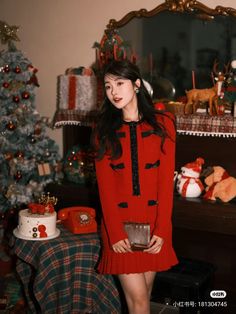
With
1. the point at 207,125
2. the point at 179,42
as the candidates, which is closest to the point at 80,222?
the point at 207,125

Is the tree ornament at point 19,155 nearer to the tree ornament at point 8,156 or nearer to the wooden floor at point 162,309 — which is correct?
the tree ornament at point 8,156

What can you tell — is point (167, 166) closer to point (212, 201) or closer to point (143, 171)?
point (143, 171)

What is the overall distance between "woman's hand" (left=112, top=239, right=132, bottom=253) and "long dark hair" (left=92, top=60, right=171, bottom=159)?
1.46ft

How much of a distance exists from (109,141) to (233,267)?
1.93 m

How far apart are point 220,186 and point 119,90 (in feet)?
5.81

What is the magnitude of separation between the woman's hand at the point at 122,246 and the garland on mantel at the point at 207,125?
1.74 metres

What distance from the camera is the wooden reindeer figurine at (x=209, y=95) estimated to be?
12.6 feet

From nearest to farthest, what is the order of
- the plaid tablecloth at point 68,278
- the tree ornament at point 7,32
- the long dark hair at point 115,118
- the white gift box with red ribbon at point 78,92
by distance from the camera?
the long dark hair at point 115,118
the plaid tablecloth at point 68,278
the white gift box with red ribbon at point 78,92
the tree ornament at point 7,32

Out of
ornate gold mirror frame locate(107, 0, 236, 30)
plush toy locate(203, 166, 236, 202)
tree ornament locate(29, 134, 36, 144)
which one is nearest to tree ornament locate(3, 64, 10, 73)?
tree ornament locate(29, 134, 36, 144)

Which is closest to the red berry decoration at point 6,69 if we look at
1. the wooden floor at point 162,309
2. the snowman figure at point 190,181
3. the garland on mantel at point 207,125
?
the garland on mantel at point 207,125

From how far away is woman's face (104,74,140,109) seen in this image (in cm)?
237

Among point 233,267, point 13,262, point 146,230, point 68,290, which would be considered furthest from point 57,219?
point 233,267

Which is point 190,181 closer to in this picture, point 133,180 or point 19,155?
point 133,180

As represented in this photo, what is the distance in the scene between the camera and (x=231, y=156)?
13.3 feet
